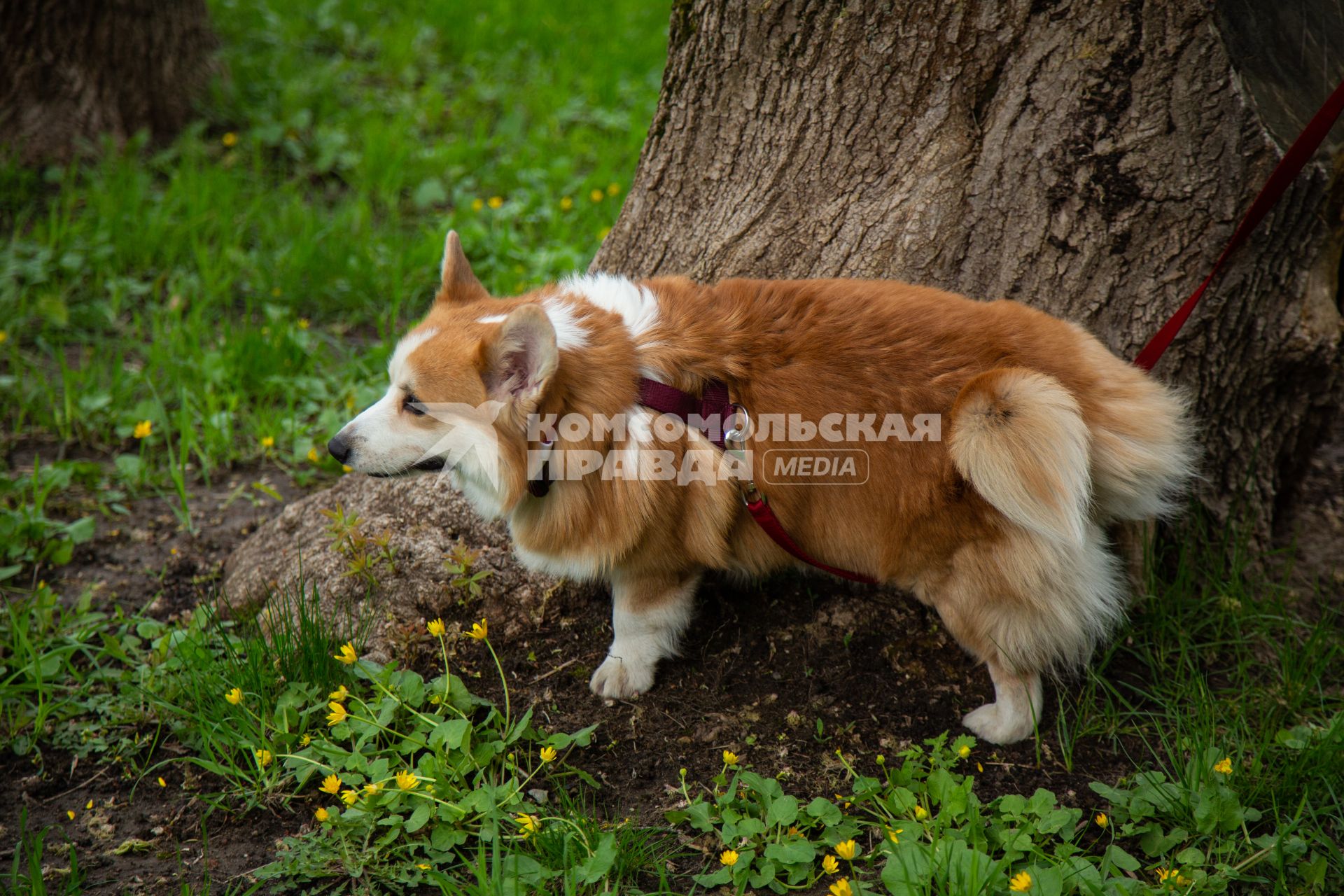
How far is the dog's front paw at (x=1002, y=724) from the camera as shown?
2.43m

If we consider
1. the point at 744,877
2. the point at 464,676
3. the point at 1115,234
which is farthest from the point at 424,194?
the point at 744,877

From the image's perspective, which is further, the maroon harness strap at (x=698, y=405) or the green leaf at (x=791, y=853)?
the maroon harness strap at (x=698, y=405)

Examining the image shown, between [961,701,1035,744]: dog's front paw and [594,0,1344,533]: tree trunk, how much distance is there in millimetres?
1002

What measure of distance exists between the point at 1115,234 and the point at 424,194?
3.43 meters

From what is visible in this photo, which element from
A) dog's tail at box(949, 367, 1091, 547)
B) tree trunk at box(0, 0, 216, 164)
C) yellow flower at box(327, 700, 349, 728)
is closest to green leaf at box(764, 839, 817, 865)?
dog's tail at box(949, 367, 1091, 547)

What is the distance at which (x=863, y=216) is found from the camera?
2729mm

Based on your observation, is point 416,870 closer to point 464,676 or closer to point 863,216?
point 464,676

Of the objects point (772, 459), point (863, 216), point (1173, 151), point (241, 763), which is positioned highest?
point (1173, 151)

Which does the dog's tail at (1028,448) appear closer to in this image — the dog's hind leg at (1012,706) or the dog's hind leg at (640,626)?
the dog's hind leg at (1012,706)

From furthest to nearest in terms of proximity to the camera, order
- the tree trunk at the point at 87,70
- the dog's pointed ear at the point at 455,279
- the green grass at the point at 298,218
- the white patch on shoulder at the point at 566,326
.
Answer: the tree trunk at the point at 87,70 < the green grass at the point at 298,218 < the dog's pointed ear at the point at 455,279 < the white patch on shoulder at the point at 566,326

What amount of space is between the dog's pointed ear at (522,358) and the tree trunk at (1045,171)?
3.08ft

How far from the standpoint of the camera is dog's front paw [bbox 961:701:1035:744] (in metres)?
2.43

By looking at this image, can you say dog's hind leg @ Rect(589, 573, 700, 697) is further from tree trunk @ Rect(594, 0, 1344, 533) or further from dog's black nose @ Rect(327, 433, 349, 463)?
tree trunk @ Rect(594, 0, 1344, 533)

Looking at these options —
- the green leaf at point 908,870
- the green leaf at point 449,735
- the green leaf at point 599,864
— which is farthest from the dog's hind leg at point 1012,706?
the green leaf at point 449,735
